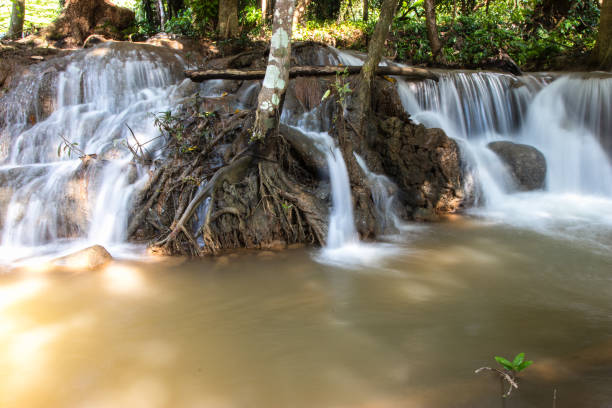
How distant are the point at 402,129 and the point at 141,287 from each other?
185 inches

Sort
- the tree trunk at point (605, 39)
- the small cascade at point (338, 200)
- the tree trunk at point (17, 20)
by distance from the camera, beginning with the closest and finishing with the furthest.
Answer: the small cascade at point (338, 200), the tree trunk at point (605, 39), the tree trunk at point (17, 20)

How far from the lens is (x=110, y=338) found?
322cm

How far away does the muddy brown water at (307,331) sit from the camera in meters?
2.54

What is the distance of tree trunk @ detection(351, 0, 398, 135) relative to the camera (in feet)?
21.0

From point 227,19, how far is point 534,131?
9.11 meters

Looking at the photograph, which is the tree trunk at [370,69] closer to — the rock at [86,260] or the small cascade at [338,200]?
the small cascade at [338,200]

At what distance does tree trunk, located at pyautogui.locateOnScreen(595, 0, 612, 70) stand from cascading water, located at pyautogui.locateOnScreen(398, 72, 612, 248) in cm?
194

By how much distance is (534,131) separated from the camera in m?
8.72

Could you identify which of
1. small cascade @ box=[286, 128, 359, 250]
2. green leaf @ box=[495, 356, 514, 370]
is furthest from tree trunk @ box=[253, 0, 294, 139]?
green leaf @ box=[495, 356, 514, 370]

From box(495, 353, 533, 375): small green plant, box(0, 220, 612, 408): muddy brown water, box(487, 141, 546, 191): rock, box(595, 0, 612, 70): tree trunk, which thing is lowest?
box(0, 220, 612, 408): muddy brown water

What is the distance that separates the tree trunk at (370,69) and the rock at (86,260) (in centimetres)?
405

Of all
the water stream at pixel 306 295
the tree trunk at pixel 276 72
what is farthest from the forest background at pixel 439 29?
the tree trunk at pixel 276 72

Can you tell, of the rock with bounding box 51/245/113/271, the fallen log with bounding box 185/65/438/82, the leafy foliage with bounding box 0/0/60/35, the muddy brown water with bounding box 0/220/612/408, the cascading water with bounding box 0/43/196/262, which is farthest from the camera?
the leafy foliage with bounding box 0/0/60/35

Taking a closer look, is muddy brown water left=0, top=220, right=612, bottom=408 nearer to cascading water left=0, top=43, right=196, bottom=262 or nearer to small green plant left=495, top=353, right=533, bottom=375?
small green plant left=495, top=353, right=533, bottom=375
